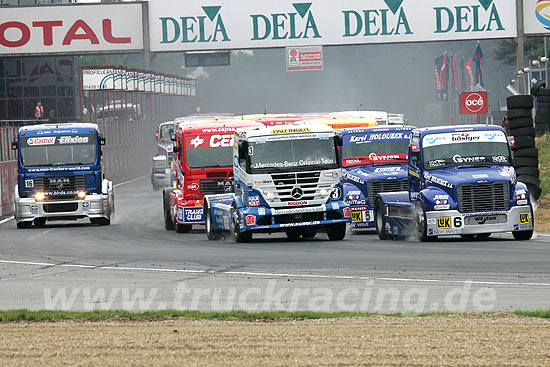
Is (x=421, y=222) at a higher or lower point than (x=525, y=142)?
lower

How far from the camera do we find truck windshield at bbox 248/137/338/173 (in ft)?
70.1

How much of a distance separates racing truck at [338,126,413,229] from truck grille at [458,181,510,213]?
3.22m

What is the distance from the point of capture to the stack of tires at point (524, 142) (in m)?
27.0

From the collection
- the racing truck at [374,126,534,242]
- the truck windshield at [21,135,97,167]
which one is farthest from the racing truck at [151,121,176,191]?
the racing truck at [374,126,534,242]

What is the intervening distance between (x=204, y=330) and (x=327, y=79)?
136m

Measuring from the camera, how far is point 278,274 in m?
15.7

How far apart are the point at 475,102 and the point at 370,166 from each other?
755 inches

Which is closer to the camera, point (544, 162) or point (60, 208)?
point (60, 208)

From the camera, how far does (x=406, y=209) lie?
20953 mm

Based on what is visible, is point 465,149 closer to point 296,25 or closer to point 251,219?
point 251,219

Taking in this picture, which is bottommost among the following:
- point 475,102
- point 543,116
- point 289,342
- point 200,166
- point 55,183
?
point 289,342

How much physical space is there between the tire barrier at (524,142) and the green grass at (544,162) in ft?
7.80

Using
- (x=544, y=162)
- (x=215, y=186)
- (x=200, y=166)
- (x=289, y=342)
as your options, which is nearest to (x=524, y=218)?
(x=215, y=186)

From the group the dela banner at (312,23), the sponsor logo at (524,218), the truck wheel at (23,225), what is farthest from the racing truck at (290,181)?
the dela banner at (312,23)
